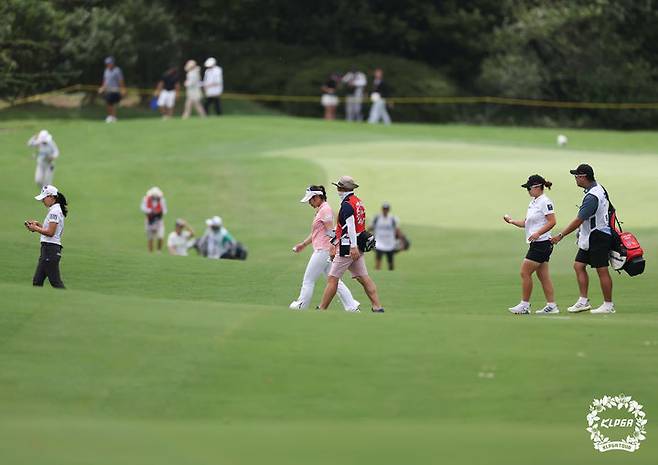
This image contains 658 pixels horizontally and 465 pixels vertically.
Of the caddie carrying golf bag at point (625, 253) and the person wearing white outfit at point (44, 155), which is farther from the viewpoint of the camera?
the person wearing white outfit at point (44, 155)

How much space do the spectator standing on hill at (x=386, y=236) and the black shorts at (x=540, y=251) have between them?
13.3m

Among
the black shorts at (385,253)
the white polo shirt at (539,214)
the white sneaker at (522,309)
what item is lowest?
the black shorts at (385,253)

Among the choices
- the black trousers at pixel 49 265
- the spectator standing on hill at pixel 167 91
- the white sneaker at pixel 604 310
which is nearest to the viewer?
the white sneaker at pixel 604 310

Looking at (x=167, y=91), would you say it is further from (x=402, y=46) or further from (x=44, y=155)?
(x=402, y=46)

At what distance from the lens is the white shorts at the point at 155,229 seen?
116ft

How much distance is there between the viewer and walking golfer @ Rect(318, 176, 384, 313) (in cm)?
2012

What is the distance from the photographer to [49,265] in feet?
70.0

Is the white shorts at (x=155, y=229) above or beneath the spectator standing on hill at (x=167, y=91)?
beneath

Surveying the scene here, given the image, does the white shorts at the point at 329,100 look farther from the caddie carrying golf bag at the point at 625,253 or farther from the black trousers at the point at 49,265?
the caddie carrying golf bag at the point at 625,253

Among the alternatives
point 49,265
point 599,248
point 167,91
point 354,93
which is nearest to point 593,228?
point 599,248

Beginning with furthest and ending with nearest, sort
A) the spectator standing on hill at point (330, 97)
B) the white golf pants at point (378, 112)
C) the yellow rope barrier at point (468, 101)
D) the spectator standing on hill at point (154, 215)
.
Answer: the yellow rope barrier at point (468, 101) → the spectator standing on hill at point (330, 97) → the white golf pants at point (378, 112) → the spectator standing on hill at point (154, 215)

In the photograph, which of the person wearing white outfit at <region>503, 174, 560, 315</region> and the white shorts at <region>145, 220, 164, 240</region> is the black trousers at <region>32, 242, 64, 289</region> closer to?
the person wearing white outfit at <region>503, 174, 560, 315</region>

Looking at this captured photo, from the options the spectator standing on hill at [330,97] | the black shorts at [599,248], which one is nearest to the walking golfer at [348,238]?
the black shorts at [599,248]

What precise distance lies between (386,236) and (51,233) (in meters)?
14.3
